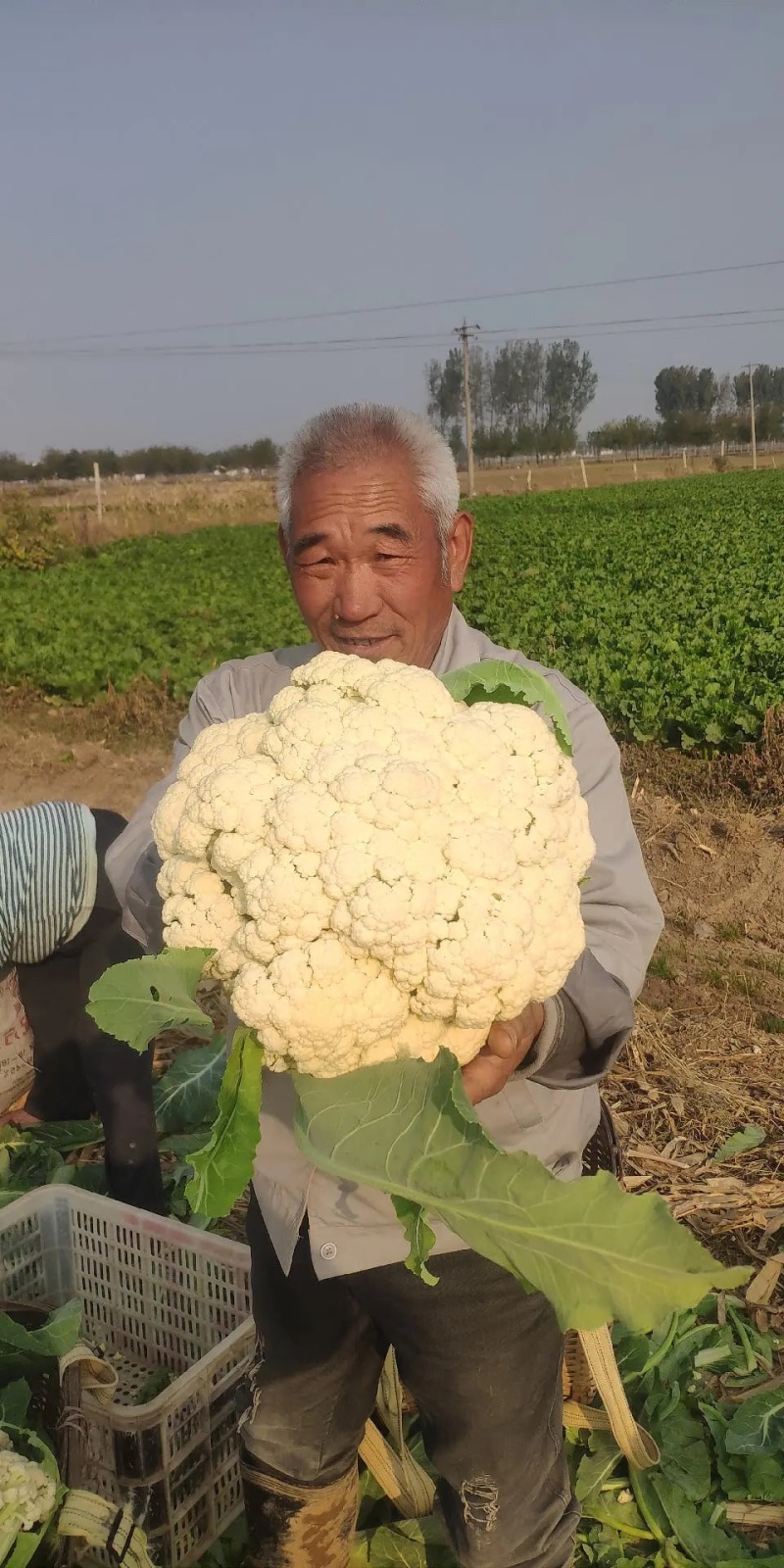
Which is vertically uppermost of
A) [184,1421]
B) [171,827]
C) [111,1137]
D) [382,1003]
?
[171,827]

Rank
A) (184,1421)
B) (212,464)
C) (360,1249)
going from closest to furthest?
1. (360,1249)
2. (184,1421)
3. (212,464)

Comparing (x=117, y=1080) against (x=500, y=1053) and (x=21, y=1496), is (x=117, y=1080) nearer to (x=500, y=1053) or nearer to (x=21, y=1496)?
(x=21, y=1496)

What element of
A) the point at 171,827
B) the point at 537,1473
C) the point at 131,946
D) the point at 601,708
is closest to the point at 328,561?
the point at 171,827

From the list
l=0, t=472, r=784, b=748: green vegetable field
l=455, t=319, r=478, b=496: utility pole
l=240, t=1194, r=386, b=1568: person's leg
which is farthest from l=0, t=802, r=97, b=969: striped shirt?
l=455, t=319, r=478, b=496: utility pole

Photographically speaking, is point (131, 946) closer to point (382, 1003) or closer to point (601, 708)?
point (382, 1003)

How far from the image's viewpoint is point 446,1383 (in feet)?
5.92

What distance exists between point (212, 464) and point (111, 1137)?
84.6 meters

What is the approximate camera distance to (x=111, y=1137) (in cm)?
283

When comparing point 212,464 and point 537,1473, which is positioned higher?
point 212,464

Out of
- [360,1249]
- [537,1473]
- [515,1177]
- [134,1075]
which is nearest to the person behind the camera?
[515,1177]

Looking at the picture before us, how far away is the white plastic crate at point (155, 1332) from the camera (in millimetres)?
2070

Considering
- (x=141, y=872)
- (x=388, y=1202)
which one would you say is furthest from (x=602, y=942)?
(x=141, y=872)

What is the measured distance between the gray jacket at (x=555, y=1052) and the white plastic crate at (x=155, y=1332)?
575 millimetres

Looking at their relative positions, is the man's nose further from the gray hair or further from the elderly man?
the gray hair
